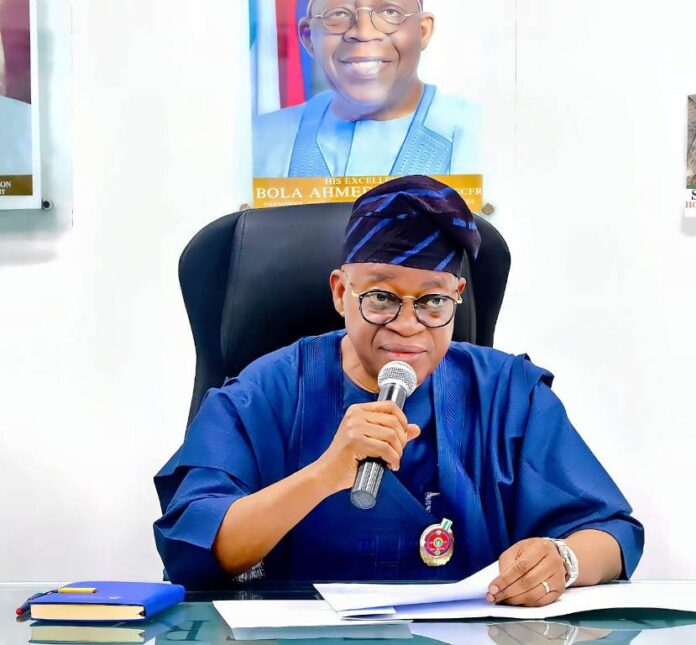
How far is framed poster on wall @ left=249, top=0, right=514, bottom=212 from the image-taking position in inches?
96.3

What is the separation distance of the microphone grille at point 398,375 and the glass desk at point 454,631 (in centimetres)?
35

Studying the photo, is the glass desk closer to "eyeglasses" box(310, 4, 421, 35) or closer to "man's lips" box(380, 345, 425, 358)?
"man's lips" box(380, 345, 425, 358)

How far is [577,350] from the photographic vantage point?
2.46 m

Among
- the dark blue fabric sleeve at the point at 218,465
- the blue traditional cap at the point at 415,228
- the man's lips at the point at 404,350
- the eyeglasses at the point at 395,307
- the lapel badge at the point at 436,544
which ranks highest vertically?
the blue traditional cap at the point at 415,228

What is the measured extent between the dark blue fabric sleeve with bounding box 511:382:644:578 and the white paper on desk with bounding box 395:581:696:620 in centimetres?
19

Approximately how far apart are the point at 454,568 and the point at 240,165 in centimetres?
141

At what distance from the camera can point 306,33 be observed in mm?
2447

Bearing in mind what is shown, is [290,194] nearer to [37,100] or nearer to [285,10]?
[285,10]

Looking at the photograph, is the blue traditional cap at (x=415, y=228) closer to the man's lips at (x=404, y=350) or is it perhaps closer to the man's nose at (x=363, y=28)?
the man's lips at (x=404, y=350)

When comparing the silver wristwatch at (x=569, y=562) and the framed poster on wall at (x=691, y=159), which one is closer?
the silver wristwatch at (x=569, y=562)

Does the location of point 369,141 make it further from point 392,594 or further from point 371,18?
point 392,594

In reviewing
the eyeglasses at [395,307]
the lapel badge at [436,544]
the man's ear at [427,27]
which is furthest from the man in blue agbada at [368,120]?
the lapel badge at [436,544]

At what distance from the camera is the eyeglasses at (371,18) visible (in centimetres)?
241

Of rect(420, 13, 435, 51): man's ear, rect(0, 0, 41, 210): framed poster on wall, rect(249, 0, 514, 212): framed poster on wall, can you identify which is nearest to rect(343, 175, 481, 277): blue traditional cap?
rect(249, 0, 514, 212): framed poster on wall
